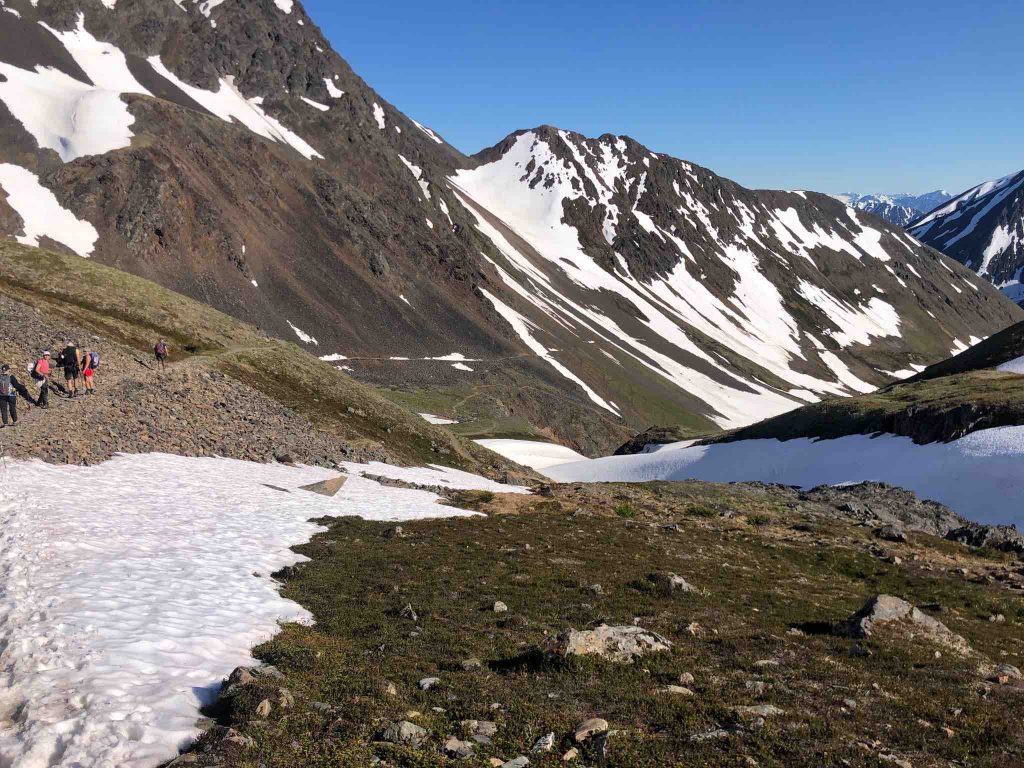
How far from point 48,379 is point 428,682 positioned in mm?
31886

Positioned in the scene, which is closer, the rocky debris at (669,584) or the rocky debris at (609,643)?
the rocky debris at (609,643)

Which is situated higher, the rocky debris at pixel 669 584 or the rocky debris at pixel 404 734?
the rocky debris at pixel 404 734

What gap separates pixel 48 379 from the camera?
34.1 m

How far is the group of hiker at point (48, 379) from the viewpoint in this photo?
28.8 m

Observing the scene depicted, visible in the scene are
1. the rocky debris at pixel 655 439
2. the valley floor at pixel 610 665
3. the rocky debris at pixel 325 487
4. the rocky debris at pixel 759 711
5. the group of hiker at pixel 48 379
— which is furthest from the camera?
the rocky debris at pixel 655 439

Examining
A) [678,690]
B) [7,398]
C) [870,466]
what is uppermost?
[7,398]

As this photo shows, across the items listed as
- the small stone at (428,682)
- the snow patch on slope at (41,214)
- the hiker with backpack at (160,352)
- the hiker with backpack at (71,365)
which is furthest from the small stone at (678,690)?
the snow patch on slope at (41,214)

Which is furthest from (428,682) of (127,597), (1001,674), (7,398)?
(7,398)

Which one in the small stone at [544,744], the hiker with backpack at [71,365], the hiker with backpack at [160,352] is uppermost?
the hiker with backpack at [160,352]

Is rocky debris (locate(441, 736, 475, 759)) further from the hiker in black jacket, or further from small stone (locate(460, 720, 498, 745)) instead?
the hiker in black jacket

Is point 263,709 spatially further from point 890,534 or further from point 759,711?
point 890,534

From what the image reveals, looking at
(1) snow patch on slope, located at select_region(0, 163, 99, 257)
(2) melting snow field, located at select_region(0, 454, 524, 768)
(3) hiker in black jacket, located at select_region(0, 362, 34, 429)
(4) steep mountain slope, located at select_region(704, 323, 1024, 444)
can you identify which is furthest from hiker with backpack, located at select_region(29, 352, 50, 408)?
(1) snow patch on slope, located at select_region(0, 163, 99, 257)

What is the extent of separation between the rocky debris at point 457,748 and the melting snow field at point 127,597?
129 inches

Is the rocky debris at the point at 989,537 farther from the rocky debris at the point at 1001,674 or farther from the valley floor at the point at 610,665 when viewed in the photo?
the rocky debris at the point at 1001,674
